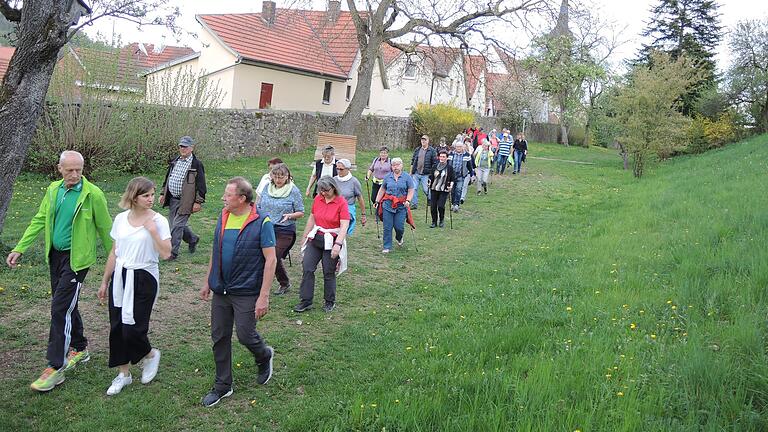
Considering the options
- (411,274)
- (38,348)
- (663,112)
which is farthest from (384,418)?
(663,112)

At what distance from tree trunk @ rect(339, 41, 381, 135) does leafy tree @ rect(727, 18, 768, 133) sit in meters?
25.5

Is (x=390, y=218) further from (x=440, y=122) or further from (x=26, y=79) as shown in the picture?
(x=440, y=122)

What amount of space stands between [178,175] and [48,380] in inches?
185

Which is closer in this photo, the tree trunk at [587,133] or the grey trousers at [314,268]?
the grey trousers at [314,268]

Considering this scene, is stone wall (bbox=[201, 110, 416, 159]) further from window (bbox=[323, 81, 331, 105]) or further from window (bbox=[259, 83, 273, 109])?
window (bbox=[323, 81, 331, 105])

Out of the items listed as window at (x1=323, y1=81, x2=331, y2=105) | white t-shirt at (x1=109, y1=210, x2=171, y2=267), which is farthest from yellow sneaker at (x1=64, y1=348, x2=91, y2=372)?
window at (x1=323, y1=81, x2=331, y2=105)

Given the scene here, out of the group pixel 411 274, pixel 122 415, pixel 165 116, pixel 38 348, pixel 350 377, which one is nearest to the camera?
pixel 122 415

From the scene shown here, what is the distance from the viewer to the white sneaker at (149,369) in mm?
5566

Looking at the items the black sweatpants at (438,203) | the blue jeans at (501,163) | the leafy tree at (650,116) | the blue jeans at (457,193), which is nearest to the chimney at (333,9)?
the blue jeans at (501,163)

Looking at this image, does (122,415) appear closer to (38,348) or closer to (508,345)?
(38,348)

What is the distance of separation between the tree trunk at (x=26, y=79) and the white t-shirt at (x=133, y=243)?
3.79 ft

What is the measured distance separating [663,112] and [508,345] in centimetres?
2409

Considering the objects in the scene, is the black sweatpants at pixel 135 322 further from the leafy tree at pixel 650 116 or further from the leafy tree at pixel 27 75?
the leafy tree at pixel 650 116

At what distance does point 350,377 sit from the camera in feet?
18.5
